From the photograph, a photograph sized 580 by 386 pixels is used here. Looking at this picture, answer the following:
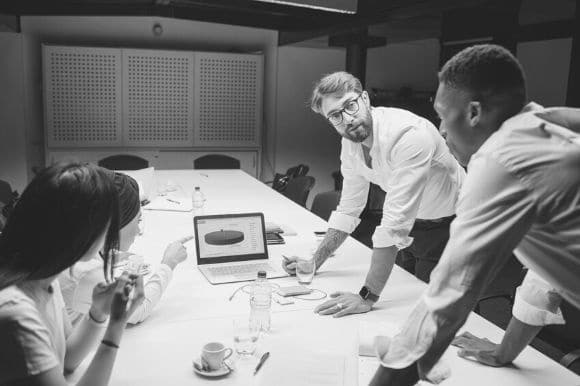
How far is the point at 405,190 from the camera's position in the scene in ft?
6.50

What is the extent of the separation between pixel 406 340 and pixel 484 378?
636mm

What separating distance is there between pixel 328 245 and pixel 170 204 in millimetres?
1717

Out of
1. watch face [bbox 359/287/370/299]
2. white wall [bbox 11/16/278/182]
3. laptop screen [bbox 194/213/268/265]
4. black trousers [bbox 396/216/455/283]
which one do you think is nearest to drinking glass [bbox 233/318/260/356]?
watch face [bbox 359/287/370/299]

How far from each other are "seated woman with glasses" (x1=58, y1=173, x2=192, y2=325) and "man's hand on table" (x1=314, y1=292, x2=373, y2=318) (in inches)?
24.1

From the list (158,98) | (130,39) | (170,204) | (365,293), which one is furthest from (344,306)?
(130,39)

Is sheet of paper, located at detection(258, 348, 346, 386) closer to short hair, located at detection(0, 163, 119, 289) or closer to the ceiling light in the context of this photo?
short hair, located at detection(0, 163, 119, 289)

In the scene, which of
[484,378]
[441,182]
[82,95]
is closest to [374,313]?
[484,378]

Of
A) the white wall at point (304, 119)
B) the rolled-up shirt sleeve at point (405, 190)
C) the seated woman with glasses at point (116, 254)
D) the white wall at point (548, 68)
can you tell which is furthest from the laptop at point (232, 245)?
the white wall at point (548, 68)

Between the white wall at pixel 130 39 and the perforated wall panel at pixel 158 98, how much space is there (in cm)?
40

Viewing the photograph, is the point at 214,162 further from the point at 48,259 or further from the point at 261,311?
the point at 48,259

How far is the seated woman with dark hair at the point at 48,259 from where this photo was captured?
1.07 meters

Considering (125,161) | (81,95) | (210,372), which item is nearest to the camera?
(210,372)

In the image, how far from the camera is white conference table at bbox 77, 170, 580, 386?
4.86ft

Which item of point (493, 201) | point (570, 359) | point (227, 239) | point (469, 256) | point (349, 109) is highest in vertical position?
point (349, 109)
